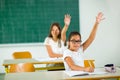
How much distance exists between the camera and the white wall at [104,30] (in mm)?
6559

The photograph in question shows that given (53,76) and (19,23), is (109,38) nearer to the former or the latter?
(19,23)

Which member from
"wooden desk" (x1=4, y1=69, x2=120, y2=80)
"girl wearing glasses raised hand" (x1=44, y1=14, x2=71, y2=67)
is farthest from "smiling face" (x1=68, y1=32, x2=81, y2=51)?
"girl wearing glasses raised hand" (x1=44, y1=14, x2=71, y2=67)

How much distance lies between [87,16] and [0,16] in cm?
229

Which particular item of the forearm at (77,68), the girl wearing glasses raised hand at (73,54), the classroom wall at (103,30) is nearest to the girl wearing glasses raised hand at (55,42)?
the girl wearing glasses raised hand at (73,54)

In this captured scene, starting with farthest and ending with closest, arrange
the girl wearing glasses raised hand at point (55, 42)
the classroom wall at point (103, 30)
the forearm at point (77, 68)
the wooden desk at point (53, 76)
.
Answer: the classroom wall at point (103, 30) → the girl wearing glasses raised hand at point (55, 42) → the forearm at point (77, 68) → the wooden desk at point (53, 76)

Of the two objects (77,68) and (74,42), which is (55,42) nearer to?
(74,42)

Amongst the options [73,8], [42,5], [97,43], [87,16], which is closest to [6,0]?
[42,5]

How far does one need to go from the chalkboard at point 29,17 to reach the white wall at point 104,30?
479 millimetres

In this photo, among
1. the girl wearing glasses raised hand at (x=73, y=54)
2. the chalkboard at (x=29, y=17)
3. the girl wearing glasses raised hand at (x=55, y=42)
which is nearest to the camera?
the girl wearing glasses raised hand at (x=73, y=54)

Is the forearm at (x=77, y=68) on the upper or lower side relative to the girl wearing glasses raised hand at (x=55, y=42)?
lower

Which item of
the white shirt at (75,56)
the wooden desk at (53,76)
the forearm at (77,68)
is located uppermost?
the white shirt at (75,56)

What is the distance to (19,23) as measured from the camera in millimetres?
6152

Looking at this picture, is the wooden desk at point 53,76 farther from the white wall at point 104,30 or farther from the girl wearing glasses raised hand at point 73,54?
the white wall at point 104,30

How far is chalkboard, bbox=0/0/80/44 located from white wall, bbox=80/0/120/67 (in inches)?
18.9
